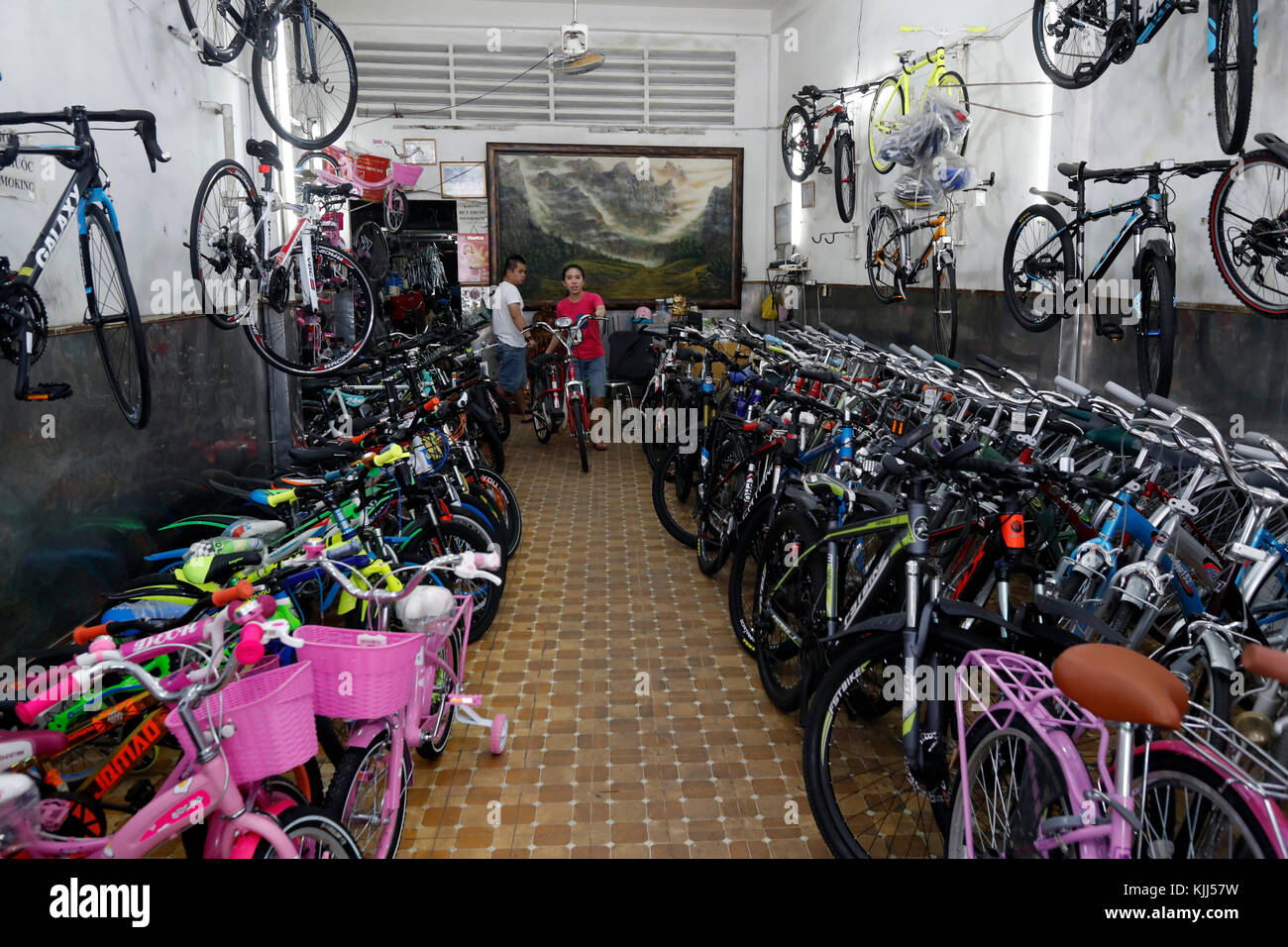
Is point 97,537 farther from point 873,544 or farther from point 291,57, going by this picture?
point 291,57

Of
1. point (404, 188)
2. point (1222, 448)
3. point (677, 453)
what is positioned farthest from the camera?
point (404, 188)

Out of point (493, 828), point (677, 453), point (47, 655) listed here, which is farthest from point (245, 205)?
point (493, 828)

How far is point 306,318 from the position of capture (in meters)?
5.77

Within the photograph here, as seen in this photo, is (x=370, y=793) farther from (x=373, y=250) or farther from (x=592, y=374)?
(x=373, y=250)

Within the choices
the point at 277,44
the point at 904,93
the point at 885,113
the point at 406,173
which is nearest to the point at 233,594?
the point at 277,44

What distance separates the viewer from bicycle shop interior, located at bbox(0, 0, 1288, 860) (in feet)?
6.56

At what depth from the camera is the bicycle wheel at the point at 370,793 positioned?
2.01 meters

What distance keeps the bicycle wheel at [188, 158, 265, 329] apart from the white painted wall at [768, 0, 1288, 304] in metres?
4.20

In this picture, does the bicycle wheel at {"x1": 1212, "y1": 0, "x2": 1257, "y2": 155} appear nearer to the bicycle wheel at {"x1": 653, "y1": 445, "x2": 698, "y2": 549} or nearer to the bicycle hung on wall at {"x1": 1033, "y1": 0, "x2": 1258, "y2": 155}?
the bicycle hung on wall at {"x1": 1033, "y1": 0, "x2": 1258, "y2": 155}

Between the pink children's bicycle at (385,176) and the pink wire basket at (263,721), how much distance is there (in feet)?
15.2

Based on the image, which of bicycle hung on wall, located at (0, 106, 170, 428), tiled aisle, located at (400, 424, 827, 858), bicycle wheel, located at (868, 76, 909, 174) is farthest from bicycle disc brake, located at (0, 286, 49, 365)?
bicycle wheel, located at (868, 76, 909, 174)

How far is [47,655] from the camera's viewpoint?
2141mm

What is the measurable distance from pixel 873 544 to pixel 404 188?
7.76 m
